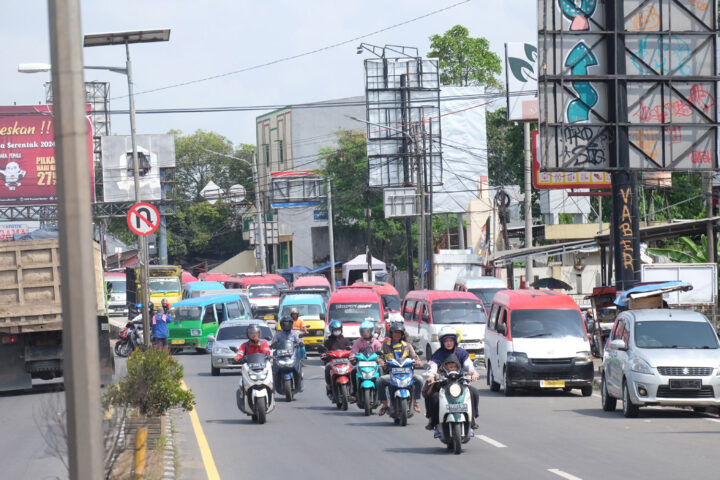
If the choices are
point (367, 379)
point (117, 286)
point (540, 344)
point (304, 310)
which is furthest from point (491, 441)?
point (117, 286)

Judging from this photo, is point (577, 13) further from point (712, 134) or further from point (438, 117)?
point (438, 117)

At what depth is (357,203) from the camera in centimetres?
8106

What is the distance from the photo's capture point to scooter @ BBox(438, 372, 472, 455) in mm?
13742

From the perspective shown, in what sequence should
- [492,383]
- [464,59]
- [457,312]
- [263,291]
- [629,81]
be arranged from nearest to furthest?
[492,383]
[629,81]
[457,312]
[263,291]
[464,59]

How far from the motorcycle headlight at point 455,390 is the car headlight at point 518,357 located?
8.27 meters

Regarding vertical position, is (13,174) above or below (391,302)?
above

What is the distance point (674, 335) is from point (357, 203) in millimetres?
62803

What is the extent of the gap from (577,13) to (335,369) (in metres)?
12.2

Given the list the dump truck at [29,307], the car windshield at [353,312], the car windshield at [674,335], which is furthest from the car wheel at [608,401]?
the car windshield at [353,312]

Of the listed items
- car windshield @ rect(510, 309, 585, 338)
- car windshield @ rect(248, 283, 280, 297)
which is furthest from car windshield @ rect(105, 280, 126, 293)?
car windshield @ rect(510, 309, 585, 338)

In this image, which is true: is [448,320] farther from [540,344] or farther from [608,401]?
[608,401]

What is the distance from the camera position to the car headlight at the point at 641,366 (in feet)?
57.8

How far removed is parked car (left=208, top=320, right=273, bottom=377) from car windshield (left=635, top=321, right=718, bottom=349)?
11534 millimetres

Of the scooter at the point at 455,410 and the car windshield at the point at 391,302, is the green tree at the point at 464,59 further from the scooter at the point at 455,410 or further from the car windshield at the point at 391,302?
the scooter at the point at 455,410
